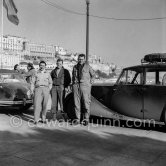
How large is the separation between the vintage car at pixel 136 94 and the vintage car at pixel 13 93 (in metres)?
2.59

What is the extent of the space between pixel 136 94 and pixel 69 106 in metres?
2.01

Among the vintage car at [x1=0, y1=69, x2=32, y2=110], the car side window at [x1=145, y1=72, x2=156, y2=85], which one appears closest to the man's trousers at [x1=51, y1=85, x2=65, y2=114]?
the vintage car at [x1=0, y1=69, x2=32, y2=110]

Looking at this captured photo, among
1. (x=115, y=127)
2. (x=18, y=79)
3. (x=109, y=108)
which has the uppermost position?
(x=18, y=79)

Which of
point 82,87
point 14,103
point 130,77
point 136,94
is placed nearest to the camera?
point 136,94

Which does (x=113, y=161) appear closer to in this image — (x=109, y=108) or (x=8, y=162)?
(x=8, y=162)

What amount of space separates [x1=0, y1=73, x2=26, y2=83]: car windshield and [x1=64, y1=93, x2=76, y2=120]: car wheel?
2652mm

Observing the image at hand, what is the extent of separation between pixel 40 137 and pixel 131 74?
256 centimetres

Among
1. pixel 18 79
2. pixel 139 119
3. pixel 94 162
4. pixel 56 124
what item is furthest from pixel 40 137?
pixel 18 79

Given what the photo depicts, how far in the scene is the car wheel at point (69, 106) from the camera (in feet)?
23.7

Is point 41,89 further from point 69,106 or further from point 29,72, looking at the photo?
point 29,72

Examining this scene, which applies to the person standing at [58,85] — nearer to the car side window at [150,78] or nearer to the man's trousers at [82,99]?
the man's trousers at [82,99]

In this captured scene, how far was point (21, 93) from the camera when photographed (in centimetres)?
852

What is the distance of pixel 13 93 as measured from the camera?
8.40 m

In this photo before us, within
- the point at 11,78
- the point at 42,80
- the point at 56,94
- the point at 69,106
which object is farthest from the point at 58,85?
the point at 11,78
